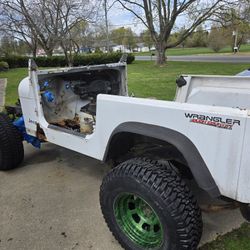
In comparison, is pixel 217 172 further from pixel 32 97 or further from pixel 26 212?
Answer: pixel 32 97

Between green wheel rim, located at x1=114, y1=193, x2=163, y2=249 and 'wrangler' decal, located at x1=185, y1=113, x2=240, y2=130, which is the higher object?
'wrangler' decal, located at x1=185, y1=113, x2=240, y2=130

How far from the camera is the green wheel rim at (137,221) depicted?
97.2 inches

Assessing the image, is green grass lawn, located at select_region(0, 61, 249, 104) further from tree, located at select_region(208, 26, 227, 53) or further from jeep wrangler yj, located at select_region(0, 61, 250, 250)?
tree, located at select_region(208, 26, 227, 53)

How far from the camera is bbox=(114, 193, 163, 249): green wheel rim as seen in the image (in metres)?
2.47

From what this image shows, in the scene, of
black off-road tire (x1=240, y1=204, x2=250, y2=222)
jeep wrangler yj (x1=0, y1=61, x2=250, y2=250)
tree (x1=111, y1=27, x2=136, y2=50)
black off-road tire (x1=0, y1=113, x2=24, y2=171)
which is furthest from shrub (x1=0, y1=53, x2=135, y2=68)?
tree (x1=111, y1=27, x2=136, y2=50)

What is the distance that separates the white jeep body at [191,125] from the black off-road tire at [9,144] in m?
0.20

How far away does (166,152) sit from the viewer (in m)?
2.77

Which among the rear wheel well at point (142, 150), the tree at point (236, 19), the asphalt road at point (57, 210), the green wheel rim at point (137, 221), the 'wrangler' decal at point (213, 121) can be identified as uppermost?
the tree at point (236, 19)

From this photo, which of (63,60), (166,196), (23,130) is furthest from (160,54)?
(166,196)

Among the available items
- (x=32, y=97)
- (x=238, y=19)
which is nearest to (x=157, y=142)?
(x=32, y=97)

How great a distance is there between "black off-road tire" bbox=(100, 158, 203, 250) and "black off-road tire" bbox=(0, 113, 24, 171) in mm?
2155

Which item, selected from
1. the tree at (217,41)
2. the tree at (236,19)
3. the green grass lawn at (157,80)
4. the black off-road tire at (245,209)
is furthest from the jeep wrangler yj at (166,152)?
the tree at (217,41)

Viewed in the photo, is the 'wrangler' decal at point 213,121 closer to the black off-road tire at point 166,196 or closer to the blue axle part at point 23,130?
the black off-road tire at point 166,196

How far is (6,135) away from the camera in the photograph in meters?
4.07
